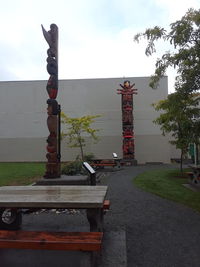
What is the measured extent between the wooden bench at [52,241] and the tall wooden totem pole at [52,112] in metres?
3.89

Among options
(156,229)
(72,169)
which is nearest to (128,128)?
(72,169)

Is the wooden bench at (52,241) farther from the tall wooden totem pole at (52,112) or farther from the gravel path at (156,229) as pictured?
the tall wooden totem pole at (52,112)

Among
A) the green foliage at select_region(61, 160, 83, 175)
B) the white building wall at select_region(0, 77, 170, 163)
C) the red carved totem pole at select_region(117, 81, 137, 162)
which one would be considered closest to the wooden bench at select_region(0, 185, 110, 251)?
the green foliage at select_region(61, 160, 83, 175)

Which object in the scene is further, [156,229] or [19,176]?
[19,176]

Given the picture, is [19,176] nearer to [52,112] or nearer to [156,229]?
[52,112]

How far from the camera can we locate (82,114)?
21.3 m

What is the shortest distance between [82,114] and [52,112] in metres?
14.5

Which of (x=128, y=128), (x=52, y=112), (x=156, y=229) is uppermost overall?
(x=128, y=128)

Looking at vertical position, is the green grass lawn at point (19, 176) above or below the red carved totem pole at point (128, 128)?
below

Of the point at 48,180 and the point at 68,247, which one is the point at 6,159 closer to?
the point at 48,180

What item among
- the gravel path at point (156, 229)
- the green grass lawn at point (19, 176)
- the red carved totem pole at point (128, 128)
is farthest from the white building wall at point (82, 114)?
the gravel path at point (156, 229)

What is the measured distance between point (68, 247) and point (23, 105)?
20.4m

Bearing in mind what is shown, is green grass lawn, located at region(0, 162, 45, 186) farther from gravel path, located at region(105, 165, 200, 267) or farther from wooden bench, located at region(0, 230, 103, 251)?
wooden bench, located at region(0, 230, 103, 251)

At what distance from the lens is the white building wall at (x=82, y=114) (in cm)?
2091
